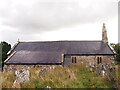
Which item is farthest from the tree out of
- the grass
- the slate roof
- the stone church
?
the grass

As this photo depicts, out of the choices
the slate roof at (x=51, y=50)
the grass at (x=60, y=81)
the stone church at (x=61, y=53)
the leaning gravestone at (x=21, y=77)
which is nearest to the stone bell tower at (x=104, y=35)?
the stone church at (x=61, y=53)

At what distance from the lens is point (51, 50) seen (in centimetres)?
3697

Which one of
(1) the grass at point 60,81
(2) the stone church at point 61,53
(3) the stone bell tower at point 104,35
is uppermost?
(3) the stone bell tower at point 104,35

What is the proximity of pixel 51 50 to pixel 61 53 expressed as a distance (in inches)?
130

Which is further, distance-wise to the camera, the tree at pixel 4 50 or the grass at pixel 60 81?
the tree at pixel 4 50

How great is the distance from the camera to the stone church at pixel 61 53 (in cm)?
3145

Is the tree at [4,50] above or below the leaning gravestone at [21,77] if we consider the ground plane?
above

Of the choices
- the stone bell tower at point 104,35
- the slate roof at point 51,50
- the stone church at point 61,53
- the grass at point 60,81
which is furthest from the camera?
the stone bell tower at point 104,35

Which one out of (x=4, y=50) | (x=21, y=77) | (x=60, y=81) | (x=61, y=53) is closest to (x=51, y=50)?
(x=61, y=53)

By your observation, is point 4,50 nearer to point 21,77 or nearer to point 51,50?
point 51,50

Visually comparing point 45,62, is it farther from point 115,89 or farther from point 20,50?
point 115,89

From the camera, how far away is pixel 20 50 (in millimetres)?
38406

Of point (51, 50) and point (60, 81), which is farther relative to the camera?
point (51, 50)

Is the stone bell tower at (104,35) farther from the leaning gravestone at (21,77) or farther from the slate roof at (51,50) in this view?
the leaning gravestone at (21,77)
